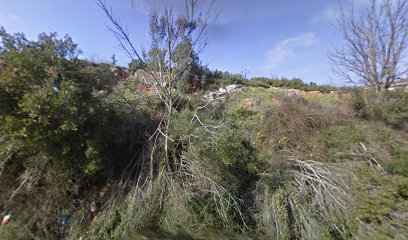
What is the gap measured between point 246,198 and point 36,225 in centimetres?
415

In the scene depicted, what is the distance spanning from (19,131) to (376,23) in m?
12.1

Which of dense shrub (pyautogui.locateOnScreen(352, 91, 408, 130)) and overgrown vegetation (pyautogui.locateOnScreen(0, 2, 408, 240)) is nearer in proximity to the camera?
overgrown vegetation (pyautogui.locateOnScreen(0, 2, 408, 240))

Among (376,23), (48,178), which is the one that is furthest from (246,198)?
(376,23)

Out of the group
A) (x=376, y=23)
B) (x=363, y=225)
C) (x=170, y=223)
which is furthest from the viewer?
(x=376, y=23)

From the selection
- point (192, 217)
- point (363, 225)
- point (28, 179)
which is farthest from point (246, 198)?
point (28, 179)

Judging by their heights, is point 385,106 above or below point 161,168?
above

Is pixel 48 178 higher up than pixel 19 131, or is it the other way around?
pixel 19 131

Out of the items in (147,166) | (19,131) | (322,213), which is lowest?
(322,213)

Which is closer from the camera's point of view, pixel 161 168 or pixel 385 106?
pixel 161 168

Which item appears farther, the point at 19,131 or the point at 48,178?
the point at 48,178

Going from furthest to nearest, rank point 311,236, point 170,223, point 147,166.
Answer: point 147,166
point 170,223
point 311,236

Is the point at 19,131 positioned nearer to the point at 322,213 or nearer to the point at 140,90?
the point at 140,90

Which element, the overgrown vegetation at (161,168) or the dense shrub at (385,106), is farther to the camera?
the dense shrub at (385,106)

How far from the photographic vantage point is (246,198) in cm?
537
